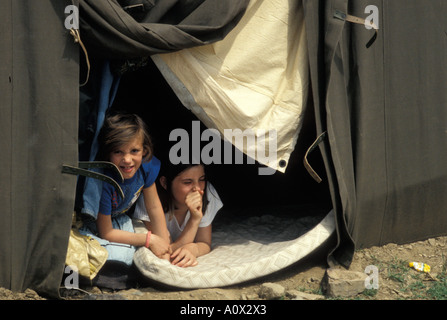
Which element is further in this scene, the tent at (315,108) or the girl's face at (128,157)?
the girl's face at (128,157)

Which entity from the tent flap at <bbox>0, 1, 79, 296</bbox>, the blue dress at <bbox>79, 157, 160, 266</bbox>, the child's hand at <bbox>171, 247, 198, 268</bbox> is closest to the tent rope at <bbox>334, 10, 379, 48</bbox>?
the blue dress at <bbox>79, 157, 160, 266</bbox>

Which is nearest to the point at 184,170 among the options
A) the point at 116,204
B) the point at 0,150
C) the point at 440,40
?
the point at 116,204

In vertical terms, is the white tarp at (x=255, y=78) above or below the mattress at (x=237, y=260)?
above

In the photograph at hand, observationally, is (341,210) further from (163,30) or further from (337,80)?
(163,30)

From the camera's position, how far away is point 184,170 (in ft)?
15.1

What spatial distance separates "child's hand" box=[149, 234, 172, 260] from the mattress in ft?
0.30

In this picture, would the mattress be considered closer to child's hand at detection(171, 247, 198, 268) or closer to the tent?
child's hand at detection(171, 247, 198, 268)

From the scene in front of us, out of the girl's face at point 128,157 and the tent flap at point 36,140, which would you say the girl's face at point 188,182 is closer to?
the girl's face at point 128,157

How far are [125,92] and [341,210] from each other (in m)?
1.88

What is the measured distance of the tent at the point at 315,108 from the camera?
12.0ft

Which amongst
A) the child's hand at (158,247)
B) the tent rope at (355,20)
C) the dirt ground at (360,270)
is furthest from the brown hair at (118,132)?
the tent rope at (355,20)

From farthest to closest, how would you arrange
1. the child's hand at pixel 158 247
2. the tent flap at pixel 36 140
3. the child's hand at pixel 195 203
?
the child's hand at pixel 195 203 → the child's hand at pixel 158 247 → the tent flap at pixel 36 140

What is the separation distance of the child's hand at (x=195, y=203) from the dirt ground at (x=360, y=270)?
1.85 ft

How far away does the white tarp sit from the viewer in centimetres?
404
